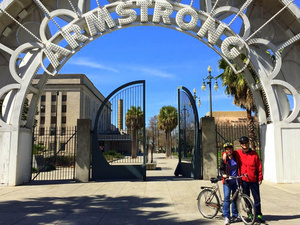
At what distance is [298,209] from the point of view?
725 cm

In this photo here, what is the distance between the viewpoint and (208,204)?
6.45m

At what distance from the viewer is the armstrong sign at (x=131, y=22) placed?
12.4 m

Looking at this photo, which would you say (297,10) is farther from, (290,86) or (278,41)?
(290,86)

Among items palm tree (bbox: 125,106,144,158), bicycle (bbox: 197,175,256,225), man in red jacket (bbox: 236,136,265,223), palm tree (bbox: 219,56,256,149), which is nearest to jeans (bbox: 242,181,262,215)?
man in red jacket (bbox: 236,136,265,223)

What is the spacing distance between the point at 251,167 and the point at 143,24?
30.5 ft

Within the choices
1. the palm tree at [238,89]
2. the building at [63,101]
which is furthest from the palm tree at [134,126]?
the building at [63,101]

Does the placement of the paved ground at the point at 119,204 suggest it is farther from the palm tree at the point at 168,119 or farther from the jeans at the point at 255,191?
the palm tree at the point at 168,119

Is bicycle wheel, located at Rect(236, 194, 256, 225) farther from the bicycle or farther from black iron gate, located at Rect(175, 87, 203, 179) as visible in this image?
black iron gate, located at Rect(175, 87, 203, 179)

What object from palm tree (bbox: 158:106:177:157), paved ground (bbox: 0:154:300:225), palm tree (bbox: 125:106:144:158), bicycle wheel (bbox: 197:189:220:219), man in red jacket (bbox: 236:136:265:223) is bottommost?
paved ground (bbox: 0:154:300:225)

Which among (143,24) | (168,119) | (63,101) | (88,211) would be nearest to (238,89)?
(143,24)

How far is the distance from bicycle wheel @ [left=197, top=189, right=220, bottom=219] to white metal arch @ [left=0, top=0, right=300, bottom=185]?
6.70 meters

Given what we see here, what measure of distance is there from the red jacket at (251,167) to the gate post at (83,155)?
8.42 metres

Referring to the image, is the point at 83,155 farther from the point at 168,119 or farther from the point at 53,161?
the point at 168,119

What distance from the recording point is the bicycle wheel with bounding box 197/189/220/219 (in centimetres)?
634
